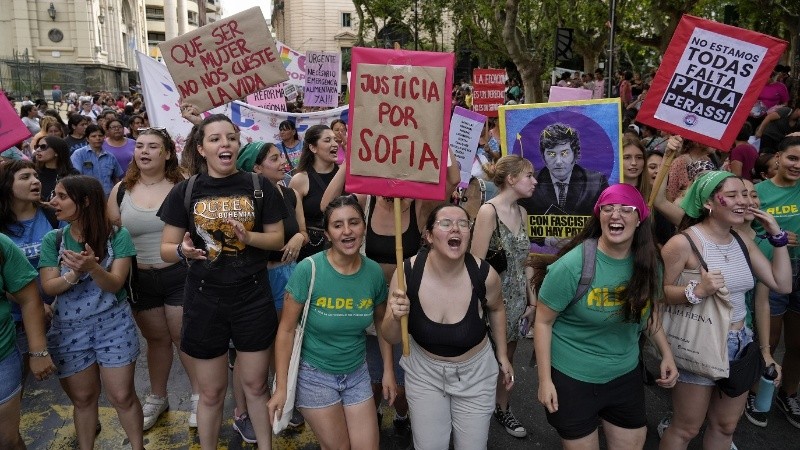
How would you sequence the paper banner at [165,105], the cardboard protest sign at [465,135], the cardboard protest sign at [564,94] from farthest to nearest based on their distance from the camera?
the cardboard protest sign at [564,94] → the paper banner at [165,105] → the cardboard protest sign at [465,135]

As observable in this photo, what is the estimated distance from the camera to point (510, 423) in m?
4.13

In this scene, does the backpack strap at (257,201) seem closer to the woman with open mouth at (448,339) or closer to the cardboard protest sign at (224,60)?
the woman with open mouth at (448,339)

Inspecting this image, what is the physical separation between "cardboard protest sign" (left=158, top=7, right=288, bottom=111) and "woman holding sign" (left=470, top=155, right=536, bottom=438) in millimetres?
2294

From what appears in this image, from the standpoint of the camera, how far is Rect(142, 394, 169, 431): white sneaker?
14.0 feet

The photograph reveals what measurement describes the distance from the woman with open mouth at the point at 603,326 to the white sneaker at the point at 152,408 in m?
2.73

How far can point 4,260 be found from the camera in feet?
10.2

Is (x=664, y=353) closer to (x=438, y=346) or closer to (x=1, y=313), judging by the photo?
(x=438, y=346)

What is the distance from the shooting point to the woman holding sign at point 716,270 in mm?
3146

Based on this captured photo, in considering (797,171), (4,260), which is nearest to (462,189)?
(797,171)

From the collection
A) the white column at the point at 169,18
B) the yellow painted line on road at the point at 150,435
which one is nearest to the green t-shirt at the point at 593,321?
the yellow painted line on road at the point at 150,435

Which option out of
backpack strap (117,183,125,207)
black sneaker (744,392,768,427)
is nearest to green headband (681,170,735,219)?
black sneaker (744,392,768,427)

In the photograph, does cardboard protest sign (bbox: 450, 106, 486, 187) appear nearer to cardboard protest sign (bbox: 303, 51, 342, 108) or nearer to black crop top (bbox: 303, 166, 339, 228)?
black crop top (bbox: 303, 166, 339, 228)

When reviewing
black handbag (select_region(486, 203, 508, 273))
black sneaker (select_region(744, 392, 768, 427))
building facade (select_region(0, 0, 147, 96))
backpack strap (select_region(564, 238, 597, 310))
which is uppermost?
building facade (select_region(0, 0, 147, 96))

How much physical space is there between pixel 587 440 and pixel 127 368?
2539 mm
